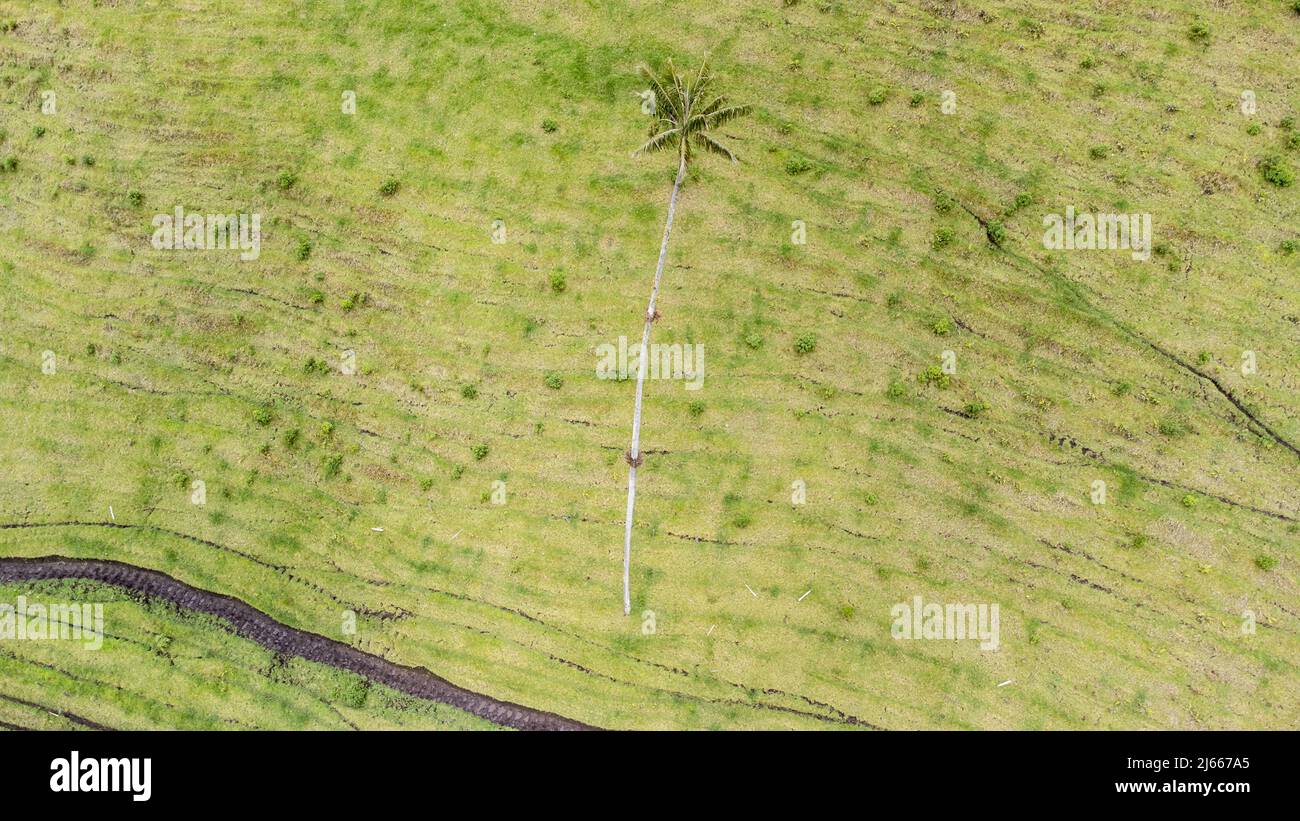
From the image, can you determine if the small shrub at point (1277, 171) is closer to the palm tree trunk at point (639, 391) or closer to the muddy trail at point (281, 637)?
the palm tree trunk at point (639, 391)

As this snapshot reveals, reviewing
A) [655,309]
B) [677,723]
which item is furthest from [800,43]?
[677,723]

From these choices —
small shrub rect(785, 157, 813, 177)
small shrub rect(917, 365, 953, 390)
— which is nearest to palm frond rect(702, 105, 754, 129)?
small shrub rect(785, 157, 813, 177)

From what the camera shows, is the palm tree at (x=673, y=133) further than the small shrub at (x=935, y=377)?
No

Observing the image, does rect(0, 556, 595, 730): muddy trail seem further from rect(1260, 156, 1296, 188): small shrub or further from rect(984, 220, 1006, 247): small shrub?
rect(1260, 156, 1296, 188): small shrub

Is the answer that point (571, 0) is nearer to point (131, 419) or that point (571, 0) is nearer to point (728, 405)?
point (728, 405)

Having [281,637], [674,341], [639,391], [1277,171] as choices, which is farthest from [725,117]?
[281,637]

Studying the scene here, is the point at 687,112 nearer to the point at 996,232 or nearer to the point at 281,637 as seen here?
the point at 996,232

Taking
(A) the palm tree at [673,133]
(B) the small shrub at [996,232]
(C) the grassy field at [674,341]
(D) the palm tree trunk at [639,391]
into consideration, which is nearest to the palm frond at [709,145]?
(A) the palm tree at [673,133]
